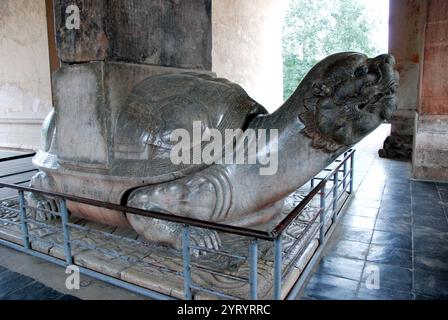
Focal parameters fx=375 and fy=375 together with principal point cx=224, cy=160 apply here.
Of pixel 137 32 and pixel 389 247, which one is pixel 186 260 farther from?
pixel 137 32

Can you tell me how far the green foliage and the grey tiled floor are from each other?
15.9m

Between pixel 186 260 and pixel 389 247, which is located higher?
pixel 186 260

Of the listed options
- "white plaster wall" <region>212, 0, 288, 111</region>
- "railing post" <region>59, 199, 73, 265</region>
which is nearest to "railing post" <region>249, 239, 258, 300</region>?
"railing post" <region>59, 199, 73, 265</region>

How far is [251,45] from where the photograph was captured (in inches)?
411

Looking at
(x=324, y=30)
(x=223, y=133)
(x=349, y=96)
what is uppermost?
(x=324, y=30)

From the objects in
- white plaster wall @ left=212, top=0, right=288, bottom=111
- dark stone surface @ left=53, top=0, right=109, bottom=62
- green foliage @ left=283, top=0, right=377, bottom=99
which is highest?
green foliage @ left=283, top=0, right=377, bottom=99

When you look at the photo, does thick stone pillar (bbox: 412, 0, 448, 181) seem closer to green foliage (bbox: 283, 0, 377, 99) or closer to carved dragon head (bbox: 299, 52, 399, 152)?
carved dragon head (bbox: 299, 52, 399, 152)

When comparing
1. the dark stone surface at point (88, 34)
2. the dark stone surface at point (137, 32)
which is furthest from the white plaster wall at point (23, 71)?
the dark stone surface at point (88, 34)

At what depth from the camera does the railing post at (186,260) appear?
1.89 meters

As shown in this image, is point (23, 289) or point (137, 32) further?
point (137, 32)

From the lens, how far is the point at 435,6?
4570 mm

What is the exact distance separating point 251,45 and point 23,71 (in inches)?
229

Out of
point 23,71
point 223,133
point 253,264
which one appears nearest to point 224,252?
point 253,264

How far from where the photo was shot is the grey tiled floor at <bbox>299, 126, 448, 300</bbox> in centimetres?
216
